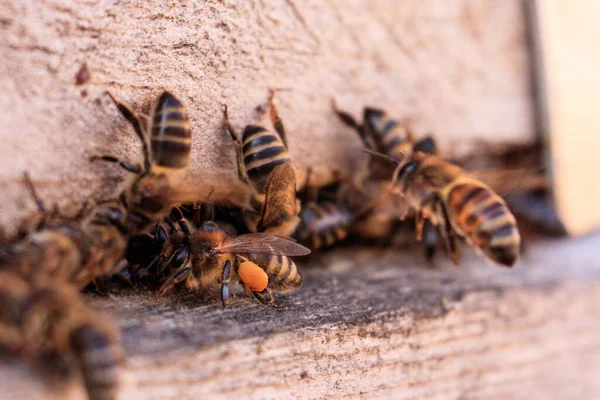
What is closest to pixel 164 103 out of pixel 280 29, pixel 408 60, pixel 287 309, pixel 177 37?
pixel 177 37

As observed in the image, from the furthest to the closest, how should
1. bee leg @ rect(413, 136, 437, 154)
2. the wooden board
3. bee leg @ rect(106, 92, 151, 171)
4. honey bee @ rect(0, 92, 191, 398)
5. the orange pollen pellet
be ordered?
the wooden board < bee leg @ rect(413, 136, 437, 154) < the orange pollen pellet < bee leg @ rect(106, 92, 151, 171) < honey bee @ rect(0, 92, 191, 398)

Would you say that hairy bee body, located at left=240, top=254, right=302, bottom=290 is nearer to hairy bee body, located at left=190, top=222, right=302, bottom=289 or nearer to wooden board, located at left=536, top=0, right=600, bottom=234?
hairy bee body, located at left=190, top=222, right=302, bottom=289

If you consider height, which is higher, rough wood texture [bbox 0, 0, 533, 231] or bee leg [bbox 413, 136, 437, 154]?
rough wood texture [bbox 0, 0, 533, 231]

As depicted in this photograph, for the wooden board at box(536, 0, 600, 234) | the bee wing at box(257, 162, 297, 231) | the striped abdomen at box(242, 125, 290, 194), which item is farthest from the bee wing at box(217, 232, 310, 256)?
the wooden board at box(536, 0, 600, 234)

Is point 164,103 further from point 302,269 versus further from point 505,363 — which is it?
point 505,363

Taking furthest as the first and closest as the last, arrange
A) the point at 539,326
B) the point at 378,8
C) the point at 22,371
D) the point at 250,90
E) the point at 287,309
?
the point at 378,8 → the point at 539,326 → the point at 250,90 → the point at 287,309 → the point at 22,371

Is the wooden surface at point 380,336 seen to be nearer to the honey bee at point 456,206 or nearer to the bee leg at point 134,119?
the honey bee at point 456,206
